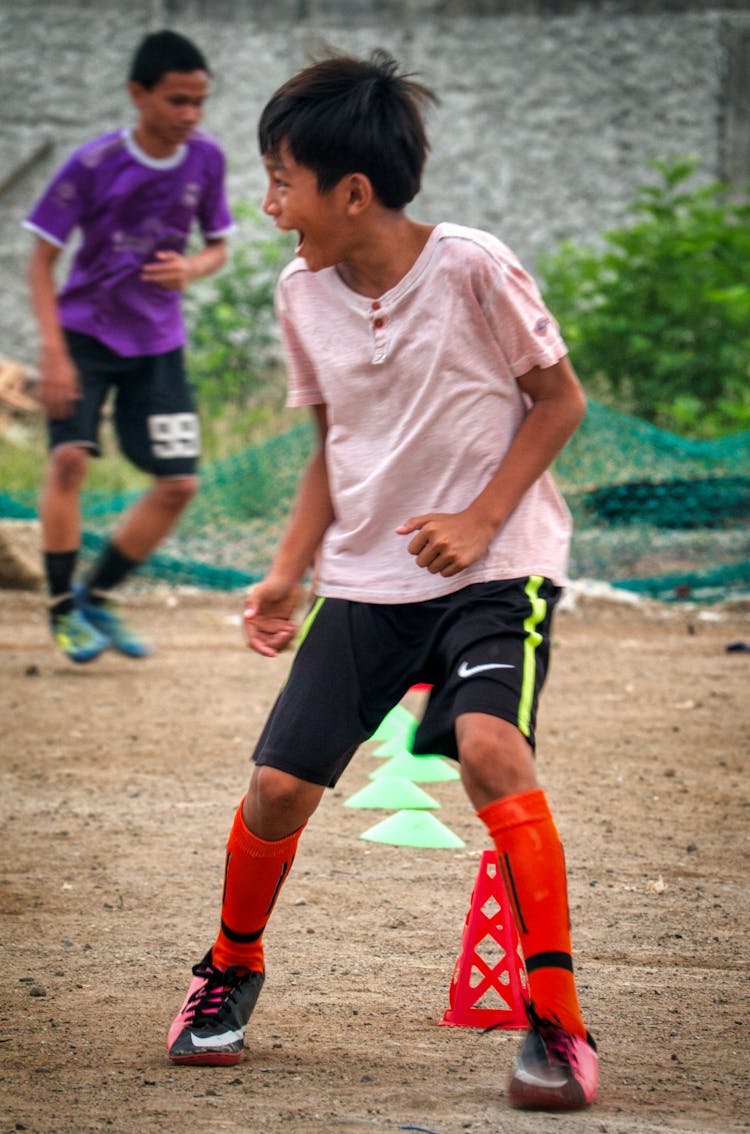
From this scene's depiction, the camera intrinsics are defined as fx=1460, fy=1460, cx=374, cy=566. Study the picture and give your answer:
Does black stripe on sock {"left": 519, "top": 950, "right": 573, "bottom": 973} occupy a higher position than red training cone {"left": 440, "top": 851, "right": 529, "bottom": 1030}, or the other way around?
black stripe on sock {"left": 519, "top": 950, "right": 573, "bottom": 973}

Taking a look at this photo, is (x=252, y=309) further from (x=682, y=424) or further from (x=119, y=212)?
(x=119, y=212)

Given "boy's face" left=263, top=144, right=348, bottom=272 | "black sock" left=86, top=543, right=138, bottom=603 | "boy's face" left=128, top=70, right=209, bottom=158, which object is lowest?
"black sock" left=86, top=543, right=138, bottom=603

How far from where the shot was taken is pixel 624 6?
12.1 meters

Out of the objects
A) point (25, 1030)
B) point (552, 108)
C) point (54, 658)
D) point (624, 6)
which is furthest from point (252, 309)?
point (25, 1030)

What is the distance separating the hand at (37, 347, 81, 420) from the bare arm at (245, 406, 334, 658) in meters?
2.62

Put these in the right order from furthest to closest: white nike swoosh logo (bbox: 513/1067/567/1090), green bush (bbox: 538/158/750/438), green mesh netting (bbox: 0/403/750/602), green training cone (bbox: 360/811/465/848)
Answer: green bush (bbox: 538/158/750/438), green mesh netting (bbox: 0/403/750/602), green training cone (bbox: 360/811/465/848), white nike swoosh logo (bbox: 513/1067/567/1090)

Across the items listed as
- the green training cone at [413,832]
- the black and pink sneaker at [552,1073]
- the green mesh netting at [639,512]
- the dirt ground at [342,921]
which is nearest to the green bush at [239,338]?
the green mesh netting at [639,512]

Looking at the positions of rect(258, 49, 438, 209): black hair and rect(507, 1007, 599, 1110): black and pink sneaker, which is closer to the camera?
rect(507, 1007, 599, 1110): black and pink sneaker

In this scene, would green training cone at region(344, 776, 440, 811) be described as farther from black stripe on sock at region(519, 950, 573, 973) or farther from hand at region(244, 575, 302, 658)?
black stripe on sock at region(519, 950, 573, 973)

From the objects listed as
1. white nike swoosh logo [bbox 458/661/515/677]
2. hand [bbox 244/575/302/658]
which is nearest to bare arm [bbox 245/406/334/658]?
hand [bbox 244/575/302/658]

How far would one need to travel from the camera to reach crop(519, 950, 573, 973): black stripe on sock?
213cm

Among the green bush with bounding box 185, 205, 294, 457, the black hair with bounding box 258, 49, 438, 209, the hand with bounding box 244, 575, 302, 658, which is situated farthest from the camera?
the green bush with bounding box 185, 205, 294, 457

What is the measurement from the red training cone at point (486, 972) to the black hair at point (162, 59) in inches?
132

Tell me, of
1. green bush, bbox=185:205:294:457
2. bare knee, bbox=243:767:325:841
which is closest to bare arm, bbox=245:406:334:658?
bare knee, bbox=243:767:325:841
